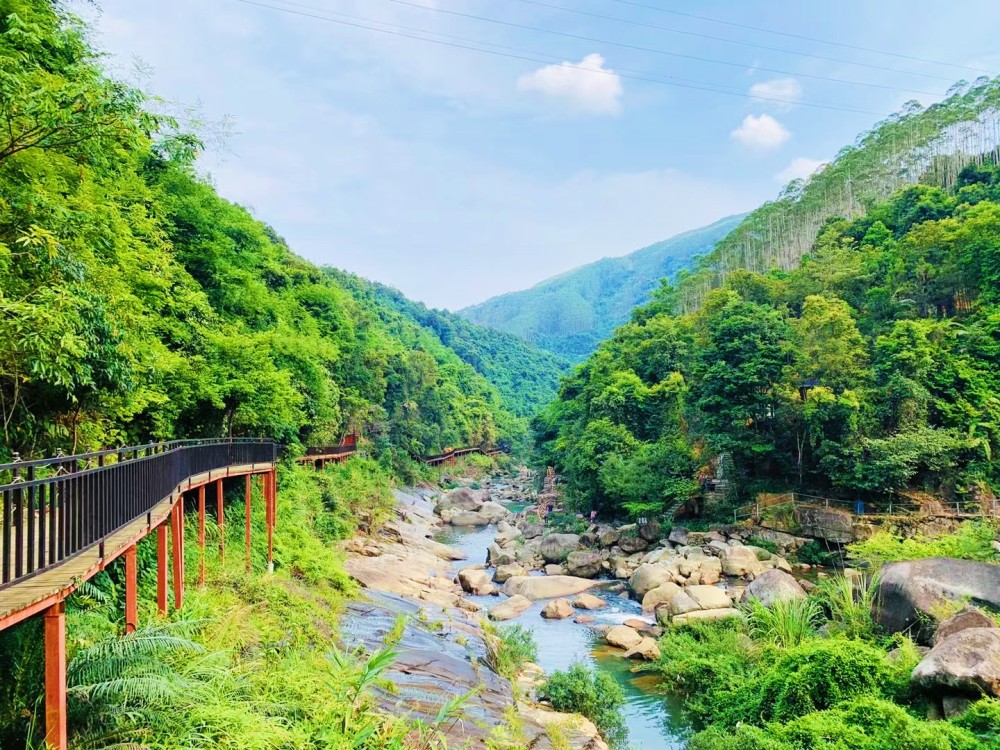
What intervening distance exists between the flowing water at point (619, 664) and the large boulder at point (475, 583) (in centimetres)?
73

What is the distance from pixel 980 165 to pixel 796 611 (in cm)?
5298

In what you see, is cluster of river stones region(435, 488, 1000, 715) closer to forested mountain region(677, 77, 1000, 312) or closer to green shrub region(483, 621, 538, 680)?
green shrub region(483, 621, 538, 680)

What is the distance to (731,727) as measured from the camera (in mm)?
12758

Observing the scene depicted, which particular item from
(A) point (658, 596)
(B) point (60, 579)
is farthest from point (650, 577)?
(B) point (60, 579)

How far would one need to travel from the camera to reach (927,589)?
44.0 feet

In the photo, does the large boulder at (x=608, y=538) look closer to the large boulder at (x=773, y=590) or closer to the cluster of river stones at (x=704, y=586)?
the cluster of river stones at (x=704, y=586)

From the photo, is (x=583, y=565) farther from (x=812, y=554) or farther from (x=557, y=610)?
(x=812, y=554)

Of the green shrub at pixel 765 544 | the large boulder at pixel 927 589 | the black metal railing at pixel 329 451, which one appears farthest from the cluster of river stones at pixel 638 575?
the black metal railing at pixel 329 451

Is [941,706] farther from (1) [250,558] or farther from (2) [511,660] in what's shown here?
(1) [250,558]

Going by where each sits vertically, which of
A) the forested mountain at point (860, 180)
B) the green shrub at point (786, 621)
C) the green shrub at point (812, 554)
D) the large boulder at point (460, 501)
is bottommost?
the large boulder at point (460, 501)

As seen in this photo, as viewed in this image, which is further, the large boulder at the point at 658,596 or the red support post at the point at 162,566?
the large boulder at the point at 658,596

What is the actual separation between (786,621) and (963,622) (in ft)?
14.8

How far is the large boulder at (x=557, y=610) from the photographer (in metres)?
22.7

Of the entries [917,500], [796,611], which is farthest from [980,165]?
[796,611]
